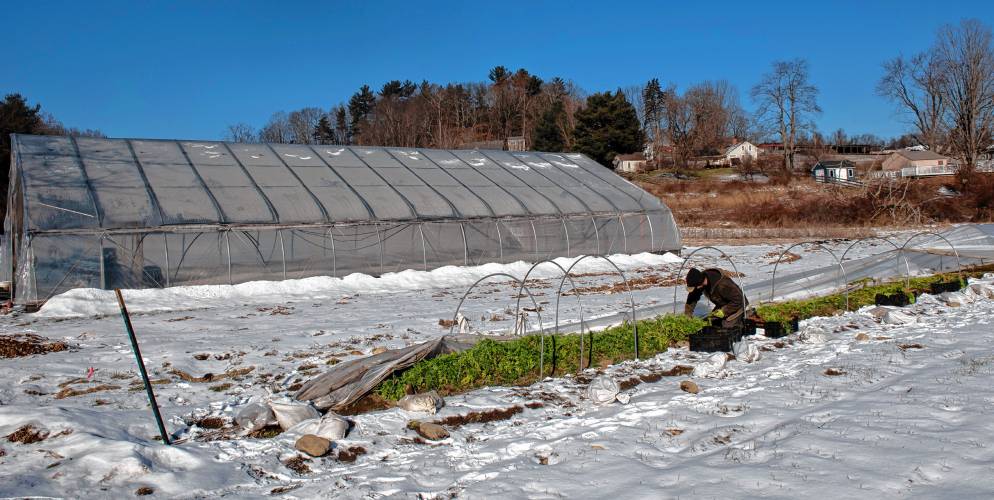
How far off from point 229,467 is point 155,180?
13.8 metres

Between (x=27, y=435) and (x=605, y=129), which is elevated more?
(x=605, y=129)

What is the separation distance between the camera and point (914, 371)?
821cm

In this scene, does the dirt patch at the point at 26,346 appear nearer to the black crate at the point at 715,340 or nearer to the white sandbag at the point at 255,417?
the white sandbag at the point at 255,417

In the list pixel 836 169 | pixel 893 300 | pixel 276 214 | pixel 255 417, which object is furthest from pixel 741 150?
pixel 255 417

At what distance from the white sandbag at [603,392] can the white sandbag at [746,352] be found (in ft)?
8.58

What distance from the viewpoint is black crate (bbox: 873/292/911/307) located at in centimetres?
1288

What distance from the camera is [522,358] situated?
884 centimetres

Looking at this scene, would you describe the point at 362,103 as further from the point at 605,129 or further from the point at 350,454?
the point at 350,454

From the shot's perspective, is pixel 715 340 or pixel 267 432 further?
pixel 715 340

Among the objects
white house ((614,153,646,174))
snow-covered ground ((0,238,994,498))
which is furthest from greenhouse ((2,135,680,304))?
white house ((614,153,646,174))

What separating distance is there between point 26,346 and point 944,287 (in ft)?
54.8

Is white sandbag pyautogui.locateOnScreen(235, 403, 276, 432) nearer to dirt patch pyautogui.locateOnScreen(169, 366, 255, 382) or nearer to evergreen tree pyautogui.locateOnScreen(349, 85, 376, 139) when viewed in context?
dirt patch pyautogui.locateOnScreen(169, 366, 255, 382)

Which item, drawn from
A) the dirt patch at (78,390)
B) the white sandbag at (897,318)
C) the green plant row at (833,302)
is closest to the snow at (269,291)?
the dirt patch at (78,390)

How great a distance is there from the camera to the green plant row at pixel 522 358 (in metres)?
8.05
